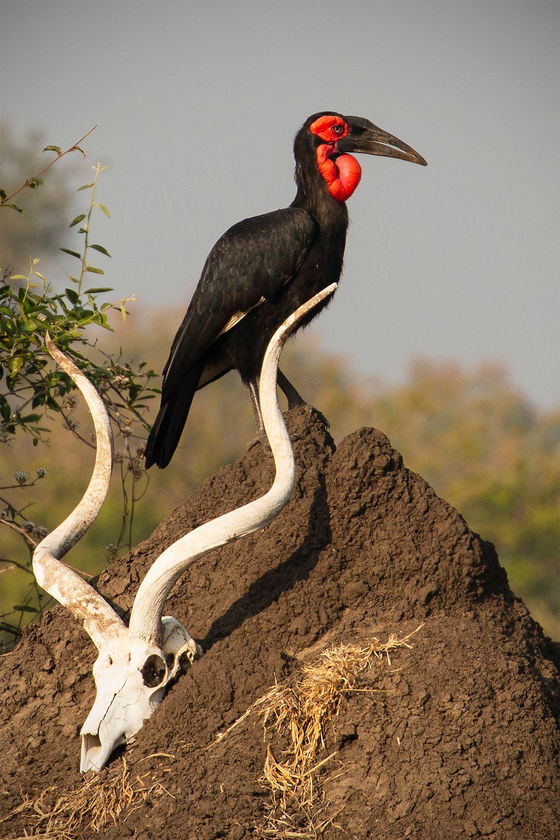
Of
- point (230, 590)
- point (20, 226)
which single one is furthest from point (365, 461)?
point (20, 226)

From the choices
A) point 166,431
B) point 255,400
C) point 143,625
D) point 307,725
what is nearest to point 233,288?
point 255,400

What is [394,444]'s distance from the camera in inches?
1183

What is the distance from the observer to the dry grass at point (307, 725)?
12.6 feet

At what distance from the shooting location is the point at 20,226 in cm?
3228

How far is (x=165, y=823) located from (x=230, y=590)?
123cm

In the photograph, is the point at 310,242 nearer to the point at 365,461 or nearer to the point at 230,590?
the point at 365,461

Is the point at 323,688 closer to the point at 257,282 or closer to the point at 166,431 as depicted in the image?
the point at 166,431

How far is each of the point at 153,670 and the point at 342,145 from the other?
3.77m

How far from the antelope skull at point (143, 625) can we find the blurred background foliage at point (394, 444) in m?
13.6

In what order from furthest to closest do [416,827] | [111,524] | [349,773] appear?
1. [111,524]
2. [349,773]
3. [416,827]

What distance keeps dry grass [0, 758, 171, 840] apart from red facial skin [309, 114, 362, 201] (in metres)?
3.84

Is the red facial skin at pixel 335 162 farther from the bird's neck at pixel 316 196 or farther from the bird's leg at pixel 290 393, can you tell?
the bird's leg at pixel 290 393

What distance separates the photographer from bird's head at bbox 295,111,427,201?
669 cm

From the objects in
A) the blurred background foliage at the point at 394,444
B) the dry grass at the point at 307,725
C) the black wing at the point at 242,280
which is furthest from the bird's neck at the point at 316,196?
the blurred background foliage at the point at 394,444
